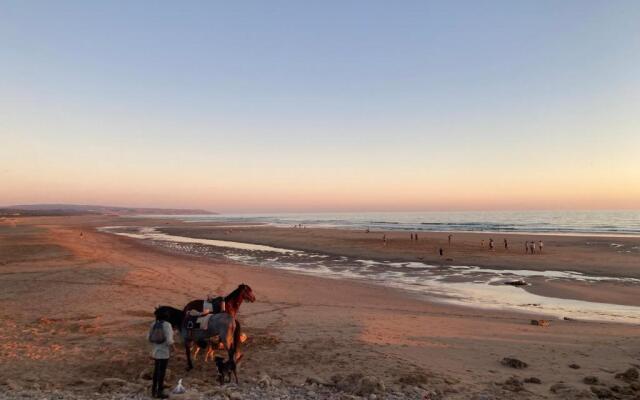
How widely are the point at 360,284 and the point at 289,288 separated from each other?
13.8ft

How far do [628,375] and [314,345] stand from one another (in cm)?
698

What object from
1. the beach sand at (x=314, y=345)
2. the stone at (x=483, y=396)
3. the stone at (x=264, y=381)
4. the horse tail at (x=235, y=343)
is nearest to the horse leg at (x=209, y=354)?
the beach sand at (x=314, y=345)

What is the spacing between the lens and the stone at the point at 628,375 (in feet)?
29.7

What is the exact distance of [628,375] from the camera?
9.20m

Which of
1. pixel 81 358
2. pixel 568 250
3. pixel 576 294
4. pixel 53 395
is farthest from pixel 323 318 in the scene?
pixel 568 250

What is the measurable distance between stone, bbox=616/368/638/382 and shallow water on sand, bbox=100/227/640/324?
280 inches

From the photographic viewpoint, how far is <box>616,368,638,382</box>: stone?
9.05 metres

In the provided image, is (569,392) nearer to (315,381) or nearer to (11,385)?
(315,381)

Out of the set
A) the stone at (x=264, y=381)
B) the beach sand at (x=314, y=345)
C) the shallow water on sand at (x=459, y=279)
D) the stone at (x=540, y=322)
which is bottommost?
the shallow water on sand at (x=459, y=279)

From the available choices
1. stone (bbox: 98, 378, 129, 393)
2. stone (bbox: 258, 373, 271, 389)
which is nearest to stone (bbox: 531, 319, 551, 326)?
stone (bbox: 258, 373, 271, 389)

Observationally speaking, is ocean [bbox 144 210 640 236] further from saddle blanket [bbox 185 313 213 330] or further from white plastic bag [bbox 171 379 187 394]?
white plastic bag [bbox 171 379 187 394]

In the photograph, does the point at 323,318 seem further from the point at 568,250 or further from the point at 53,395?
the point at 568,250

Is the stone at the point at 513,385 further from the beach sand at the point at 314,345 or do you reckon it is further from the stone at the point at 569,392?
the stone at the point at 569,392

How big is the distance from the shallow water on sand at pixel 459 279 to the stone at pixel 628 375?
712 centimetres
